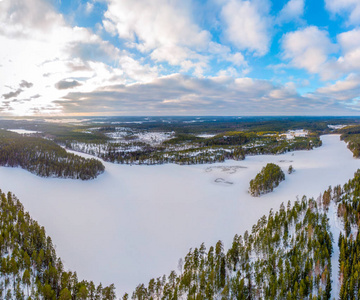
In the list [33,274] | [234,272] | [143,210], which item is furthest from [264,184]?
[33,274]

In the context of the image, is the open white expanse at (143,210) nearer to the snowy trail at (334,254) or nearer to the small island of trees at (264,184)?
the small island of trees at (264,184)

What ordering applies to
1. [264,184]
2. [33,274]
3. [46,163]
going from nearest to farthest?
[33,274], [264,184], [46,163]

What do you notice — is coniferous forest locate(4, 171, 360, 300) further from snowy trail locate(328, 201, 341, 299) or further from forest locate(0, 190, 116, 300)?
snowy trail locate(328, 201, 341, 299)

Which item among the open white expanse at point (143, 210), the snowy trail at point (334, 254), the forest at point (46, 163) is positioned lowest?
the open white expanse at point (143, 210)

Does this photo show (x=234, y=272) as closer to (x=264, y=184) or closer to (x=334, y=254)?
(x=334, y=254)

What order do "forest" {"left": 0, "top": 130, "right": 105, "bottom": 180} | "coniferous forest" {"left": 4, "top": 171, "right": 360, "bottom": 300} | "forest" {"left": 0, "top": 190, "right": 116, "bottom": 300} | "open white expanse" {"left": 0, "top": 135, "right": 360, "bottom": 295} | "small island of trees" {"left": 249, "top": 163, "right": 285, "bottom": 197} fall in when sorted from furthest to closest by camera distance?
"forest" {"left": 0, "top": 130, "right": 105, "bottom": 180}
"small island of trees" {"left": 249, "top": 163, "right": 285, "bottom": 197}
"open white expanse" {"left": 0, "top": 135, "right": 360, "bottom": 295}
"forest" {"left": 0, "top": 190, "right": 116, "bottom": 300}
"coniferous forest" {"left": 4, "top": 171, "right": 360, "bottom": 300}

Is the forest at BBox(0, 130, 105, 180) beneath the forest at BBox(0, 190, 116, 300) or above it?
above

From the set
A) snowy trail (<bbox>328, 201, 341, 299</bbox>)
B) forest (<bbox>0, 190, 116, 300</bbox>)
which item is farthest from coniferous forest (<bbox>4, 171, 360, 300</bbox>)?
snowy trail (<bbox>328, 201, 341, 299</bbox>)

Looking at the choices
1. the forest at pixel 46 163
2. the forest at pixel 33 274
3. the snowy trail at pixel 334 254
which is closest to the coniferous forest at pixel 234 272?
the forest at pixel 33 274

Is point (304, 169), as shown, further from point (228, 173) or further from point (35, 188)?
point (35, 188)
